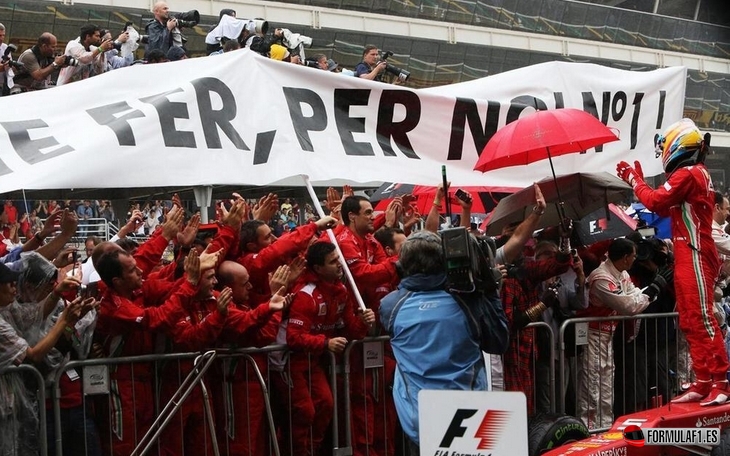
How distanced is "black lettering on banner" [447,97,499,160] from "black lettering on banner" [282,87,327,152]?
3.54ft

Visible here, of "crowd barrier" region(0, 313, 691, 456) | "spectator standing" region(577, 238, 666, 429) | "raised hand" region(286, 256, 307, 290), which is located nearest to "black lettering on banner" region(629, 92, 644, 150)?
"spectator standing" region(577, 238, 666, 429)

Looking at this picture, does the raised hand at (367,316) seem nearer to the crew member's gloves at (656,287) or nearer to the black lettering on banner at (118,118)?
the black lettering on banner at (118,118)

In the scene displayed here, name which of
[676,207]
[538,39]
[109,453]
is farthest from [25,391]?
[538,39]

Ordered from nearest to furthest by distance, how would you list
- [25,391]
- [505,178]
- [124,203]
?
[25,391]
[505,178]
[124,203]

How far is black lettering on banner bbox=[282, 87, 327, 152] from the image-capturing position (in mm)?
6337

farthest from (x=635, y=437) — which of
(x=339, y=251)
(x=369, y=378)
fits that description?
(x=339, y=251)

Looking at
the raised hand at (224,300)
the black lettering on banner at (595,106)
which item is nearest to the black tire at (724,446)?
the black lettering on banner at (595,106)

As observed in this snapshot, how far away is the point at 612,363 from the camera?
802 centimetres

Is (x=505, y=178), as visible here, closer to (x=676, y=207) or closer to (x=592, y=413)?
(x=676, y=207)

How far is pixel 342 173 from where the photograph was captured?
6387 millimetres

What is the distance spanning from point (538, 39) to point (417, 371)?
1216 inches

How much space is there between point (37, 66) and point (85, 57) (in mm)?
945

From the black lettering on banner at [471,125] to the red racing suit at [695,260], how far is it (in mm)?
1218

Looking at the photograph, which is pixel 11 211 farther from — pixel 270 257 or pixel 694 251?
pixel 694 251
